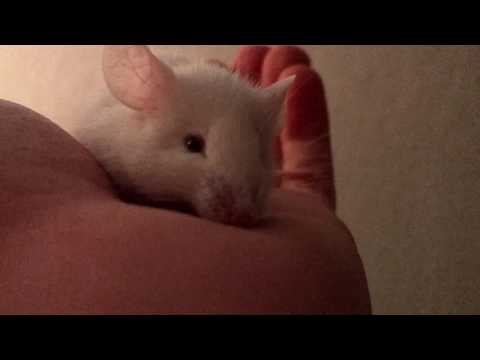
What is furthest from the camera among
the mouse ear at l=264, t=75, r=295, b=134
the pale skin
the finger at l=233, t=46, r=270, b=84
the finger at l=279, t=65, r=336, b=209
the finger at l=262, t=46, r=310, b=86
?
the finger at l=233, t=46, r=270, b=84

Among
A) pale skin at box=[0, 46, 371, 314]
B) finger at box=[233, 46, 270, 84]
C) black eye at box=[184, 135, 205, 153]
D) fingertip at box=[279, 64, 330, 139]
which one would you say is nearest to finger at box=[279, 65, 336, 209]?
fingertip at box=[279, 64, 330, 139]

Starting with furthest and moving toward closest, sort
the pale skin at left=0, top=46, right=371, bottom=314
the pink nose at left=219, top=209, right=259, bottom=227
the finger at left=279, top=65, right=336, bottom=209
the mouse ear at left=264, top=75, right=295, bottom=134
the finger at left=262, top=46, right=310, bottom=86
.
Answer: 1. the finger at left=262, top=46, right=310, bottom=86
2. the finger at left=279, top=65, right=336, bottom=209
3. the mouse ear at left=264, top=75, right=295, bottom=134
4. the pink nose at left=219, top=209, right=259, bottom=227
5. the pale skin at left=0, top=46, right=371, bottom=314

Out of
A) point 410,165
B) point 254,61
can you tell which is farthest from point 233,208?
point 410,165

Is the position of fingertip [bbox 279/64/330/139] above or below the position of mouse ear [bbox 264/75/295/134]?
above

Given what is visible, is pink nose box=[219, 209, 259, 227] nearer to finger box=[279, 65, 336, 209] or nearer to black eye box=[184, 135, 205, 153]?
black eye box=[184, 135, 205, 153]

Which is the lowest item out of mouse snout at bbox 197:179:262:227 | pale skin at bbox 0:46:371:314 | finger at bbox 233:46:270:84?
pale skin at bbox 0:46:371:314

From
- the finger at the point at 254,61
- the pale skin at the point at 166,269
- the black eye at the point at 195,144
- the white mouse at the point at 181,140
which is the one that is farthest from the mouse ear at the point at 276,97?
the finger at the point at 254,61
